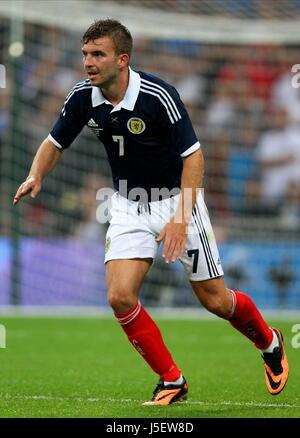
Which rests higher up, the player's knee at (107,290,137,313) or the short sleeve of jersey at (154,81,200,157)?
the short sleeve of jersey at (154,81,200,157)

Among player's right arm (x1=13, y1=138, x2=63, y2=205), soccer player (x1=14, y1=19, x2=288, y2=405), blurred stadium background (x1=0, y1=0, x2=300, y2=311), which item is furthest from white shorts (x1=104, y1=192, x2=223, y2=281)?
blurred stadium background (x1=0, y1=0, x2=300, y2=311)

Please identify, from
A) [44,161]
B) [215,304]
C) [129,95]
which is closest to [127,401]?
[215,304]

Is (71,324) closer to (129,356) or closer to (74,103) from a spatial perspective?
(129,356)

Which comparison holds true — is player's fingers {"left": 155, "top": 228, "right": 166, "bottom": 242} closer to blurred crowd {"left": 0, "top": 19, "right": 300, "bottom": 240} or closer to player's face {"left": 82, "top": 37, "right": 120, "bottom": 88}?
player's face {"left": 82, "top": 37, "right": 120, "bottom": 88}

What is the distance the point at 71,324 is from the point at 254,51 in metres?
5.44

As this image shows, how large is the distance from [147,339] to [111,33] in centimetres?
176

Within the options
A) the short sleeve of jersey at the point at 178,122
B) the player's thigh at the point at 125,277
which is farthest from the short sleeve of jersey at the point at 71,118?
the player's thigh at the point at 125,277

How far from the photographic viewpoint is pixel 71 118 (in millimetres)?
6141

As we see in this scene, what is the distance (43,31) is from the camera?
14914mm

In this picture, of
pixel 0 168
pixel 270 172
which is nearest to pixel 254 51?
pixel 270 172

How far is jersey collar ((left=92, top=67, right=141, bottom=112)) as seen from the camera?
234 inches

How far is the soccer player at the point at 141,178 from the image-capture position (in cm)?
582

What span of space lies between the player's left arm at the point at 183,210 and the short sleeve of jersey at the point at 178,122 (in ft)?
0.17

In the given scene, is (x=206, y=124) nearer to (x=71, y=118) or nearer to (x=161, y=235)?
(x=71, y=118)
